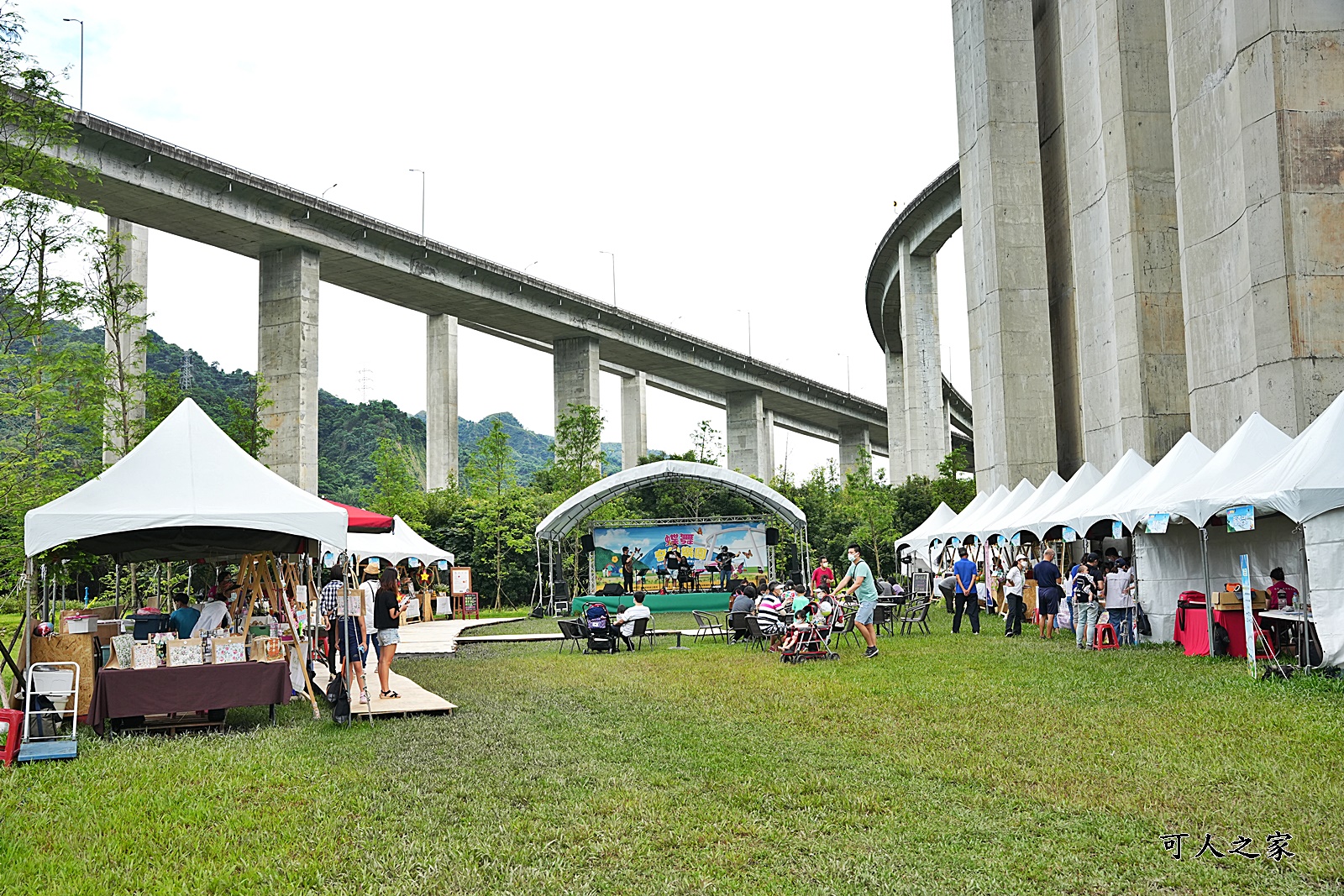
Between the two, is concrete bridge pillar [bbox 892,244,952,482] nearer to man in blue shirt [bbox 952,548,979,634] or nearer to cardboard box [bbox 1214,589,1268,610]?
man in blue shirt [bbox 952,548,979,634]

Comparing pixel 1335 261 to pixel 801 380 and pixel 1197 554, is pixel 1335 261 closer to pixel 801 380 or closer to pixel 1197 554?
pixel 1197 554

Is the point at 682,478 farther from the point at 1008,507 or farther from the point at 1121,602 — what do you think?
the point at 1121,602

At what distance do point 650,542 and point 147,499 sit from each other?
2201 centimetres

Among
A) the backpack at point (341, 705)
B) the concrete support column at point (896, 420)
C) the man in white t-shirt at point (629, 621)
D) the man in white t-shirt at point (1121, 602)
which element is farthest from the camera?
the concrete support column at point (896, 420)

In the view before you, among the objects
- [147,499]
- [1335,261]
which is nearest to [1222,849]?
[147,499]

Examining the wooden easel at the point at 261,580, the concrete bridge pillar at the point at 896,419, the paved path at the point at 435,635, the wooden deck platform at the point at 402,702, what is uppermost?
the concrete bridge pillar at the point at 896,419

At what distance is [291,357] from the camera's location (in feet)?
124

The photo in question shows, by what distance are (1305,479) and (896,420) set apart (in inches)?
1950

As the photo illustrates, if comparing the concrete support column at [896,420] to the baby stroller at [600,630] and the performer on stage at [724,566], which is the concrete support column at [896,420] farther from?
the baby stroller at [600,630]

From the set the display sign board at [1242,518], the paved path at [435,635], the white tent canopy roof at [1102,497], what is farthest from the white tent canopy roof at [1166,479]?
the paved path at [435,635]

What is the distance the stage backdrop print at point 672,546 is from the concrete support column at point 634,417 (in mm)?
28961

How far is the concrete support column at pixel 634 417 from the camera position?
62688mm

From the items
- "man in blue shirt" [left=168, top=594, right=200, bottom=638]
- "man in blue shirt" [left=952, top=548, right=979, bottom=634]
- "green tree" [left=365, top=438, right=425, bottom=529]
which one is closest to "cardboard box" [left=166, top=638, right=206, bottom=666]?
"man in blue shirt" [left=168, top=594, right=200, bottom=638]

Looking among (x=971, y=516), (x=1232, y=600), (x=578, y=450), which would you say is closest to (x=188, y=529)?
(x=1232, y=600)
